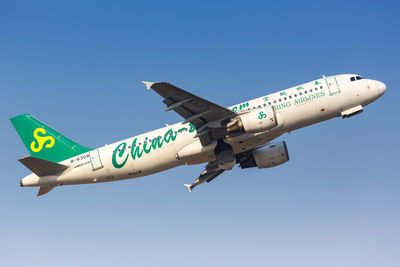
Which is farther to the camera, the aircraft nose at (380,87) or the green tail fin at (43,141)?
the green tail fin at (43,141)

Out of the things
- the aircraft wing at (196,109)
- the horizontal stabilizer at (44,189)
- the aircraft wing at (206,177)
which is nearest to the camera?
the aircraft wing at (196,109)

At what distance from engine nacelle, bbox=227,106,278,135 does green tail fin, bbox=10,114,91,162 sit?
46.4 ft

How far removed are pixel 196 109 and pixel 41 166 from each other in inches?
535

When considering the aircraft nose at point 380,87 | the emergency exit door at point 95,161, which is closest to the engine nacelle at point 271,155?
the aircraft nose at point 380,87

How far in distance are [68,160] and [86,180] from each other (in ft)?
8.23

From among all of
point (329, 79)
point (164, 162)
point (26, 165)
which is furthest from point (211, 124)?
point (26, 165)

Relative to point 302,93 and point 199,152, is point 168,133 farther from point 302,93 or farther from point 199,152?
point 302,93

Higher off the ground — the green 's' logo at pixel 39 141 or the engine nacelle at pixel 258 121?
the green 's' logo at pixel 39 141

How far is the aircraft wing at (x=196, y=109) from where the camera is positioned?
3338 centimetres

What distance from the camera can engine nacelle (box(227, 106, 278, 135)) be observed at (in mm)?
35562

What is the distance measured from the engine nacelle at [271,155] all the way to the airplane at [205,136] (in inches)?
125

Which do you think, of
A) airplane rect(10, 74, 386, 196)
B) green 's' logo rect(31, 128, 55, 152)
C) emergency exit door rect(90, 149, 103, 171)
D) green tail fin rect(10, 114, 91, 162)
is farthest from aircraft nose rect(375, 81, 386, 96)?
green 's' logo rect(31, 128, 55, 152)

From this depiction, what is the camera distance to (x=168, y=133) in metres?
38.8

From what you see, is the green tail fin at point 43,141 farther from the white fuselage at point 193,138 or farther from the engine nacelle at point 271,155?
the engine nacelle at point 271,155
